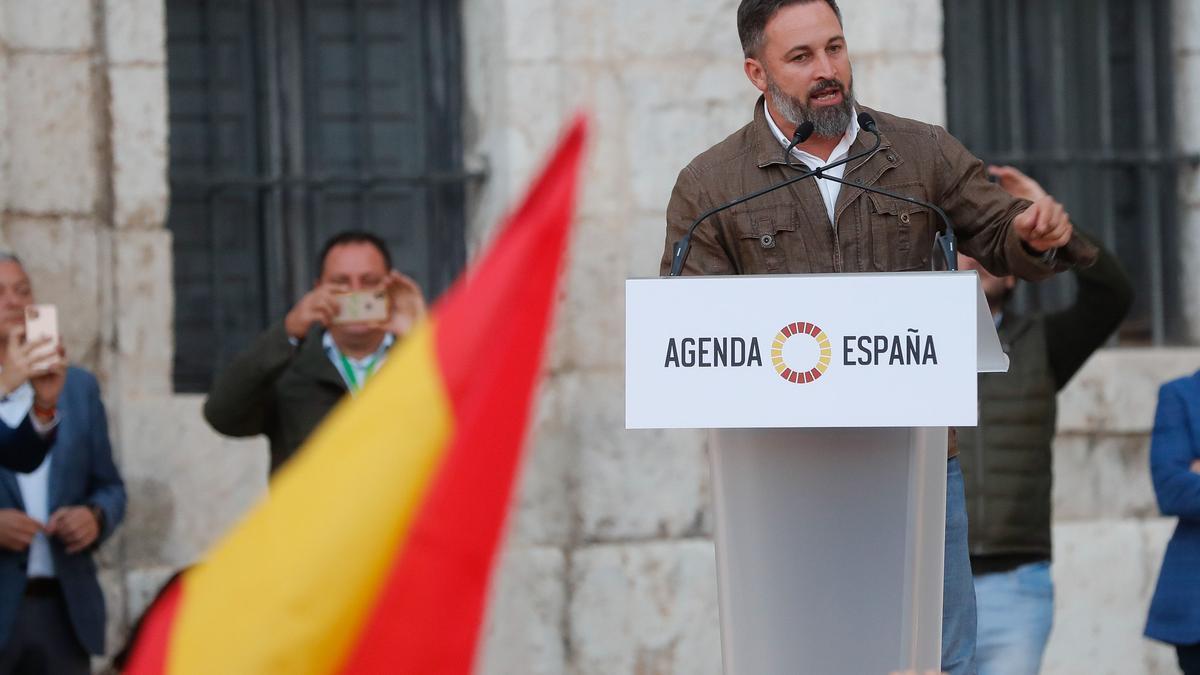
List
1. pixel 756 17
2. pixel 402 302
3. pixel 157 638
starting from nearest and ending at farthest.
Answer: pixel 157 638 < pixel 756 17 < pixel 402 302

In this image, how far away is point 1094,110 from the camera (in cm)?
763

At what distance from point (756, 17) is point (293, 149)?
369cm

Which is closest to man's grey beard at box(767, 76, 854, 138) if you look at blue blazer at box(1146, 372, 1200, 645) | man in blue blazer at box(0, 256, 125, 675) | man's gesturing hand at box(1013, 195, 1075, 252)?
man's gesturing hand at box(1013, 195, 1075, 252)

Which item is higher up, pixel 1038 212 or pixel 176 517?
pixel 1038 212

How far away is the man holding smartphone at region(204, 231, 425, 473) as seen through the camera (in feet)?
18.9

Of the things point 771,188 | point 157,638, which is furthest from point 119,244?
point 157,638

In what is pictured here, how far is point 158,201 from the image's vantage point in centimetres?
695

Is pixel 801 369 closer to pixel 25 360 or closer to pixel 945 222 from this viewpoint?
pixel 945 222

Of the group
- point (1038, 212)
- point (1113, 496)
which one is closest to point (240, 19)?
point (1113, 496)

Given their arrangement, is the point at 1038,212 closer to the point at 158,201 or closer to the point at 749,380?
the point at 749,380

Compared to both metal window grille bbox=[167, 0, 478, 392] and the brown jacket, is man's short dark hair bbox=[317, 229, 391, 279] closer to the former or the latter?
metal window grille bbox=[167, 0, 478, 392]

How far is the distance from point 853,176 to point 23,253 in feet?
12.8

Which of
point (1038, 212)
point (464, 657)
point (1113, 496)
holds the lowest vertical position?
point (1113, 496)

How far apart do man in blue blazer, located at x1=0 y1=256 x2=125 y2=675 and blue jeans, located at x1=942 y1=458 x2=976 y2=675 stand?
9.44 ft
